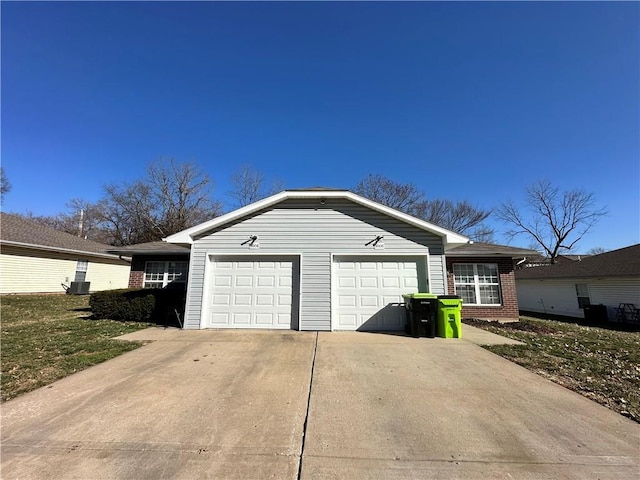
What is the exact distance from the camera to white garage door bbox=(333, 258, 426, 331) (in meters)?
8.62

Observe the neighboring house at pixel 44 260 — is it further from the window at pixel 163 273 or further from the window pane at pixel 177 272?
the window pane at pixel 177 272

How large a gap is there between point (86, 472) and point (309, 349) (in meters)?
4.37

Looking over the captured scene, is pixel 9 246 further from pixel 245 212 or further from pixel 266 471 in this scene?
pixel 266 471

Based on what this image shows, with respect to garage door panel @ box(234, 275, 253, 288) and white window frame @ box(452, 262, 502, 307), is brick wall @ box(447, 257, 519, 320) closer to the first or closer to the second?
white window frame @ box(452, 262, 502, 307)

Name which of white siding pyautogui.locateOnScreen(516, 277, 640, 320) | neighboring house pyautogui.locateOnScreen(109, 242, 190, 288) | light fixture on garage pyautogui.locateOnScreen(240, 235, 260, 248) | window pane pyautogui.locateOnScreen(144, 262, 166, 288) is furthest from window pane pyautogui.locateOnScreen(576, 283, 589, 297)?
window pane pyautogui.locateOnScreen(144, 262, 166, 288)

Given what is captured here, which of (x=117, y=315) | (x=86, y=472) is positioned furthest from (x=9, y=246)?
(x=86, y=472)

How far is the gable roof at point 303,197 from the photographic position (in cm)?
883

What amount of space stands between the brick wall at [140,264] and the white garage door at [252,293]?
514 centimetres

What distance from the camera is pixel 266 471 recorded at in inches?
96.6

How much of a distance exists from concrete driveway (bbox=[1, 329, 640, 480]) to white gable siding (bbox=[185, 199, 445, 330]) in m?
3.43

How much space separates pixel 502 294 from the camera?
12.1 meters

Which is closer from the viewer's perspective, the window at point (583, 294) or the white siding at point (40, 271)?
the window at point (583, 294)

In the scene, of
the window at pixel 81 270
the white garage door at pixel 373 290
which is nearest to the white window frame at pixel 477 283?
the white garage door at pixel 373 290

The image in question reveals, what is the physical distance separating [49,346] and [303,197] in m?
7.16
